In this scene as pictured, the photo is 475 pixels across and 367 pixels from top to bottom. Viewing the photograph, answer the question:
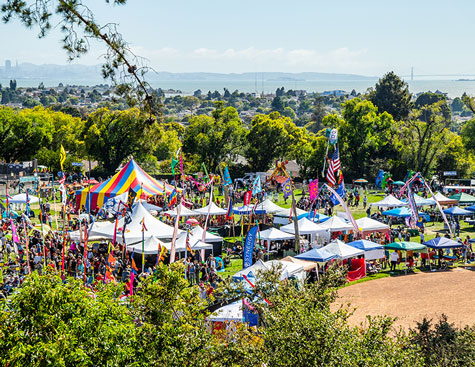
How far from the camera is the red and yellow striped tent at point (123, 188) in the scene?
34.1 m

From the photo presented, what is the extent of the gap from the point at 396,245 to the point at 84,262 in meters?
12.9

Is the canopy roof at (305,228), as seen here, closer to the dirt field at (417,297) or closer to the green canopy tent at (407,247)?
the green canopy tent at (407,247)

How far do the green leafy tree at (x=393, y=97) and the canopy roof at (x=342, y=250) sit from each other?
52504 millimetres

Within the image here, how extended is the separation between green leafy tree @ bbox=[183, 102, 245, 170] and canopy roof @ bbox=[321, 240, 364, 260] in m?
36.9

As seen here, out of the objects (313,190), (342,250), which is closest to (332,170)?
(313,190)

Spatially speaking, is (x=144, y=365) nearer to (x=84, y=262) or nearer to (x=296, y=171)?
(x=84, y=262)

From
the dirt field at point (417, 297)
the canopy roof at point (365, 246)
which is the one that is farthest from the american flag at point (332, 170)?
the dirt field at point (417, 297)

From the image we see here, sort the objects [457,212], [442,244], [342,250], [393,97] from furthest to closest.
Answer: [393,97] < [457,212] < [442,244] < [342,250]

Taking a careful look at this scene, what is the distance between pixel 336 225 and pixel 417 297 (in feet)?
25.0

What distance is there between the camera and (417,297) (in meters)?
21.0

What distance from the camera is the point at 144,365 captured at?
9391 mm

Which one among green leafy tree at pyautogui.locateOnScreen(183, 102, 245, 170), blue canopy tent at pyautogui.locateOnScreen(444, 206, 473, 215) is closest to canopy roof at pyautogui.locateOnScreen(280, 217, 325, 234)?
blue canopy tent at pyautogui.locateOnScreen(444, 206, 473, 215)

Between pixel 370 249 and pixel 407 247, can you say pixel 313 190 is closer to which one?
pixel 370 249

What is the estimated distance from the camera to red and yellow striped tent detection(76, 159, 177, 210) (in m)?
34.1
